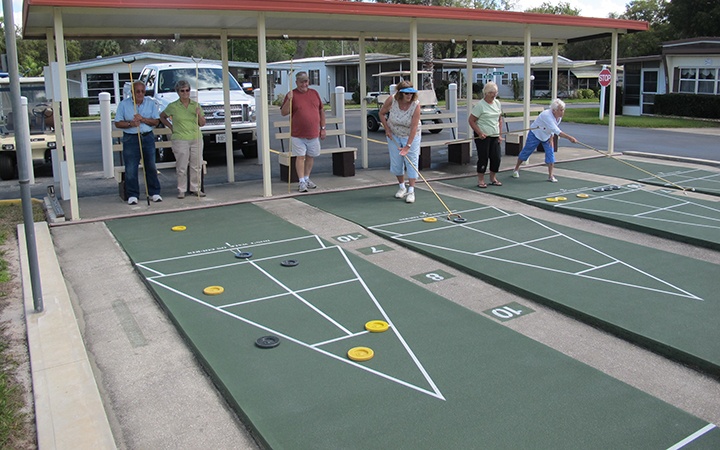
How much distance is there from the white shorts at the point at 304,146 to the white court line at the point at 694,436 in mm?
7223

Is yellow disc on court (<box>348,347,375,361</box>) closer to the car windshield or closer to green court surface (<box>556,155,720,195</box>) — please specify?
green court surface (<box>556,155,720,195</box>)

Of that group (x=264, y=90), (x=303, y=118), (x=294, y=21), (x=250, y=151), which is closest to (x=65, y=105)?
(x=264, y=90)

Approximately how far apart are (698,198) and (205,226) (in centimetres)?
682

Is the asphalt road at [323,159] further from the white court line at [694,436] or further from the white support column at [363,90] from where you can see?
the white court line at [694,436]

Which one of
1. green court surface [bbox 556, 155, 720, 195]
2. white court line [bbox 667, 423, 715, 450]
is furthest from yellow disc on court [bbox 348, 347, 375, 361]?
green court surface [bbox 556, 155, 720, 195]

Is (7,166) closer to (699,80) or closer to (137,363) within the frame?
(137,363)

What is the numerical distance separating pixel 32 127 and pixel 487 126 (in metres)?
9.14

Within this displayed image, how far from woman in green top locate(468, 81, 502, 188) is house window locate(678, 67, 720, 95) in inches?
813

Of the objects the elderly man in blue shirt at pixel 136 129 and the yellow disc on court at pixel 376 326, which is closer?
the yellow disc on court at pixel 376 326

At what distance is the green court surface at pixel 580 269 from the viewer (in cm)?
485

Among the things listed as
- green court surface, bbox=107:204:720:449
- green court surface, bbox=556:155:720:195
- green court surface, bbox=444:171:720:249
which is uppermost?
green court surface, bbox=556:155:720:195

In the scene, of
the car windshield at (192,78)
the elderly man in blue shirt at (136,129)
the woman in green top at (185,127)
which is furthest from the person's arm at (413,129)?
the car windshield at (192,78)

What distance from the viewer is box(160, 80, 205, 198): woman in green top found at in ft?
30.7


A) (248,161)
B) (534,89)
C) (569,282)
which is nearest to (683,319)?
(569,282)
